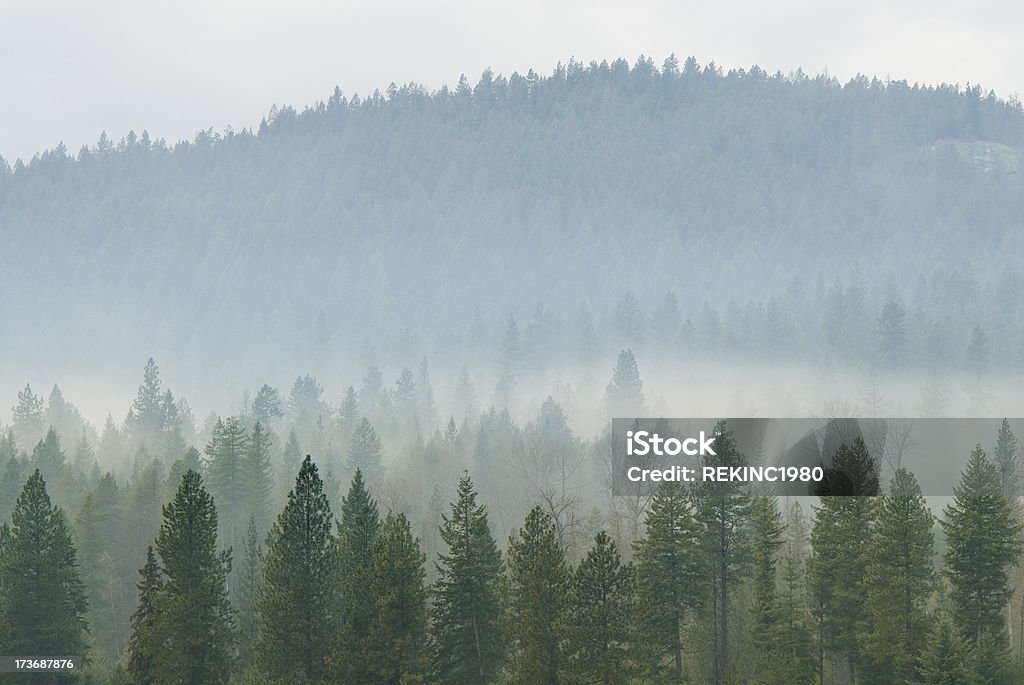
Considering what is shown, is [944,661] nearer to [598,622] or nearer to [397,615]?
[598,622]

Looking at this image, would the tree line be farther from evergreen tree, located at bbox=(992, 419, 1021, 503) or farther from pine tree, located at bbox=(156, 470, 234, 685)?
evergreen tree, located at bbox=(992, 419, 1021, 503)

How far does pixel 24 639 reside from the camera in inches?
2576

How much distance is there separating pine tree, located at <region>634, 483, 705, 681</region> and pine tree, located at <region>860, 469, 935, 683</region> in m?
7.99

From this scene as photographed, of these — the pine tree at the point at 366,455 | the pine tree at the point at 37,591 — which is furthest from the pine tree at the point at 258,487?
the pine tree at the point at 37,591

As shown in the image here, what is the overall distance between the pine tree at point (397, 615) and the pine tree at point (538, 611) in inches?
153

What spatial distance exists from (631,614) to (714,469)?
12.7 m

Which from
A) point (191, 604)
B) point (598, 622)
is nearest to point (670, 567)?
point (598, 622)

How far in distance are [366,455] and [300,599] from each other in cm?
7341

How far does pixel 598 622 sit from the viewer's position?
5578cm

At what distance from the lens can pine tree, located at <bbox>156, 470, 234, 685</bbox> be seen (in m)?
58.4

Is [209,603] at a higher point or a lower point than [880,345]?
lower

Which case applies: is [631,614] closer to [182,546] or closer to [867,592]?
[867,592]

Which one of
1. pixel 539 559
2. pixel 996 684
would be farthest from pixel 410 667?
pixel 996 684

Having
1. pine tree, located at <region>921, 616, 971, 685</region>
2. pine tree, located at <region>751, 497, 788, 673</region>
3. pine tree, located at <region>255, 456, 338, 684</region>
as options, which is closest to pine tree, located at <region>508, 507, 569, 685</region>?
pine tree, located at <region>255, 456, 338, 684</region>
